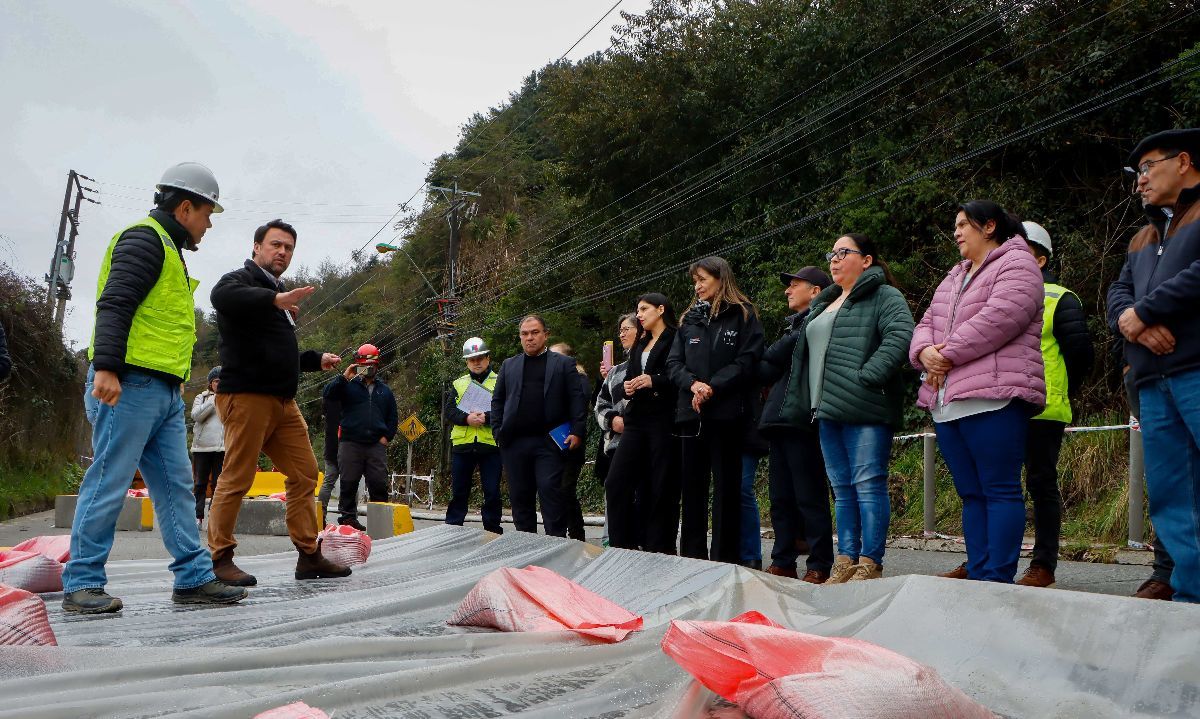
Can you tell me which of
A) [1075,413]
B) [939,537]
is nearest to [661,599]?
[939,537]

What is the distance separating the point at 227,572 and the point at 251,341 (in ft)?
3.97

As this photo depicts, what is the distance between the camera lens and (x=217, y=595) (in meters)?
4.55

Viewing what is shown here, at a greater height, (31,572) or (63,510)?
(31,572)

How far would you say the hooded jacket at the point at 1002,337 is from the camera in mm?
4145

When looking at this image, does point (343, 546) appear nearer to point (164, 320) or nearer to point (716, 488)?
point (164, 320)

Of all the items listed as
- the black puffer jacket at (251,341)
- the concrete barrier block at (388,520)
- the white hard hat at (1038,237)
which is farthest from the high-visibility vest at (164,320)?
the concrete barrier block at (388,520)

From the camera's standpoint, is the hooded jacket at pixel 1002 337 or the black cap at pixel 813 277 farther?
the black cap at pixel 813 277

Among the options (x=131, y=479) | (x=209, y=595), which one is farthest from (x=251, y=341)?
(x=209, y=595)

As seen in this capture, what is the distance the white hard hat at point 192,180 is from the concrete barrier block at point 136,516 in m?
7.59

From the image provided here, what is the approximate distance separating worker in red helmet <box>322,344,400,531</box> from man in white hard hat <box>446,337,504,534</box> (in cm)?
200

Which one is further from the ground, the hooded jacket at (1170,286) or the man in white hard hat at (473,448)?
the hooded jacket at (1170,286)

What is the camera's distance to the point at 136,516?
37.3 feet

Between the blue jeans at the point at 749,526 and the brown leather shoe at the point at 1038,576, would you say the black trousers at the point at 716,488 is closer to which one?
the blue jeans at the point at 749,526

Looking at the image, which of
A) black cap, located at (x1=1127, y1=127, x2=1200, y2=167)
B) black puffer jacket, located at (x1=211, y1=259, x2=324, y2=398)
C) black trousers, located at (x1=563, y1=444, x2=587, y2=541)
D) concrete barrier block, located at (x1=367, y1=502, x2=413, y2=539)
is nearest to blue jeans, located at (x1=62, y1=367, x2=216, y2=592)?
black puffer jacket, located at (x1=211, y1=259, x2=324, y2=398)
